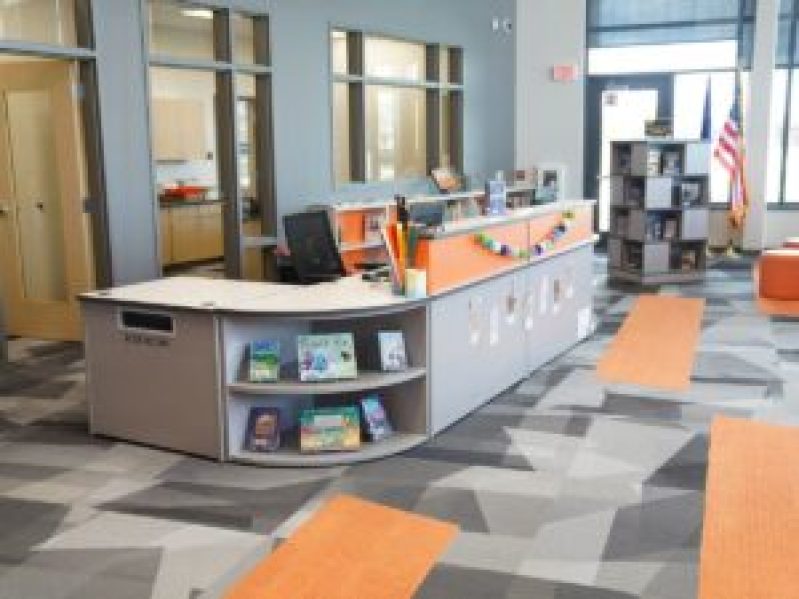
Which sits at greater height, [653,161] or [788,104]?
[788,104]

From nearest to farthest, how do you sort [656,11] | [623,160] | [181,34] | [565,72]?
[623,160] → [181,34] → [656,11] → [565,72]

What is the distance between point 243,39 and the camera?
8109 mm

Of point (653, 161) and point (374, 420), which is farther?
point (653, 161)

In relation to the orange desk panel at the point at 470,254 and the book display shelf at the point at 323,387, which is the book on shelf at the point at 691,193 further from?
the book display shelf at the point at 323,387

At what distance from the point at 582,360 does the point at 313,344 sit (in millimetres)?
2487

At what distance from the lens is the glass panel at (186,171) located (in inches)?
377

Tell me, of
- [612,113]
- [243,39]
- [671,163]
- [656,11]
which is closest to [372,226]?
[243,39]

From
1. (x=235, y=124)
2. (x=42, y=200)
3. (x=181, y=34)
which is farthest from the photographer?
(x=181, y=34)

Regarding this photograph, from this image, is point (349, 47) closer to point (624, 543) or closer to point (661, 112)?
point (661, 112)

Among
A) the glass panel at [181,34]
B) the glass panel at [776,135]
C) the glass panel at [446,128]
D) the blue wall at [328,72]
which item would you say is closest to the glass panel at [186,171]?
the glass panel at [181,34]

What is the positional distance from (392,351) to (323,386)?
42 cm

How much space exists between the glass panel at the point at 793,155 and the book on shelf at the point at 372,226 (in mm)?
5651

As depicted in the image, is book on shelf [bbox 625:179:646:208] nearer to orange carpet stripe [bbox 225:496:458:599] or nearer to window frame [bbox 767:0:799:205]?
window frame [bbox 767:0:799:205]

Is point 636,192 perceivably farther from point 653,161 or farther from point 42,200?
point 42,200
